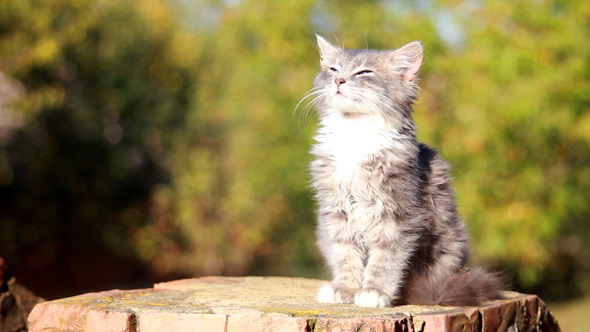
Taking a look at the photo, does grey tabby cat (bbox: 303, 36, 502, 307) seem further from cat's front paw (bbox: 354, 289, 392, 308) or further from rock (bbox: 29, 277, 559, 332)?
rock (bbox: 29, 277, 559, 332)

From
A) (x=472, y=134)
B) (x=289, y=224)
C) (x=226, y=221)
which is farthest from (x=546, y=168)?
(x=226, y=221)

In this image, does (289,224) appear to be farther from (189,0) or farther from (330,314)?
(330,314)

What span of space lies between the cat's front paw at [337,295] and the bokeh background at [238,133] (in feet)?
16.9

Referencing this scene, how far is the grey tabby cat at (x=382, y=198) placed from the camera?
354 centimetres

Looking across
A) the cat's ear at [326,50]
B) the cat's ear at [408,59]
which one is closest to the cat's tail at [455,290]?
the cat's ear at [408,59]

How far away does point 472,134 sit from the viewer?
9.30 meters

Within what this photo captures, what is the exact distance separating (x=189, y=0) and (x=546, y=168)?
986 centimetres

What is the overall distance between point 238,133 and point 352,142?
28.3 ft

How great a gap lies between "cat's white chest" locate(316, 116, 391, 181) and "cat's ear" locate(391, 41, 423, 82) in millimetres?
370

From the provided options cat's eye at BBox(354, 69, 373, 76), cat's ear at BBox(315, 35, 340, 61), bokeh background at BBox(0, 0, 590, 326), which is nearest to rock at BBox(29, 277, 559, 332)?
cat's eye at BBox(354, 69, 373, 76)

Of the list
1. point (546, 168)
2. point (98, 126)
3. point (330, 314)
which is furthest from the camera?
point (98, 126)

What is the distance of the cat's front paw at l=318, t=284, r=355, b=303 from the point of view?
3.64 meters

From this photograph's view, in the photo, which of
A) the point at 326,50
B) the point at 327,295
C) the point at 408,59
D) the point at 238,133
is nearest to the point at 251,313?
the point at 327,295

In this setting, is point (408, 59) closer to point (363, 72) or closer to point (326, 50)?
point (363, 72)
